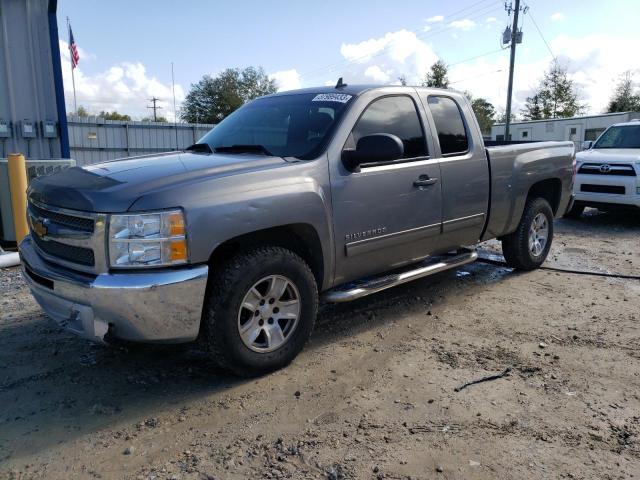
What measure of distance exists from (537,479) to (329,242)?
6.21ft

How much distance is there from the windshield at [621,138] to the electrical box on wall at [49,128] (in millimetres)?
10245

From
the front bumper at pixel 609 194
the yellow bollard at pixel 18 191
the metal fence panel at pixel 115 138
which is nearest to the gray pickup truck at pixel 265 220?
the yellow bollard at pixel 18 191

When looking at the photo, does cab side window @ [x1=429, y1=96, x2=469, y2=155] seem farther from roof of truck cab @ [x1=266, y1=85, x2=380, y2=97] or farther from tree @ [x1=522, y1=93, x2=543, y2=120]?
tree @ [x1=522, y1=93, x2=543, y2=120]

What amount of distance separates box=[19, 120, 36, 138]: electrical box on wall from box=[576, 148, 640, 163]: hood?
962cm

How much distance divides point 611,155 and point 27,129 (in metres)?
10.1

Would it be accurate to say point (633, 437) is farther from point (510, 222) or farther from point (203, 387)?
point (510, 222)

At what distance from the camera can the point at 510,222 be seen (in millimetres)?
5562

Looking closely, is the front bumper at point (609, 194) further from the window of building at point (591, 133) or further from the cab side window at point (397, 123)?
the window of building at point (591, 133)

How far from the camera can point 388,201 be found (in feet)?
13.4

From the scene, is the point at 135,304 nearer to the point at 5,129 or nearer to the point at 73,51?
the point at 5,129

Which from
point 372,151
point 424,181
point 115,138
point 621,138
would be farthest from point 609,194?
point 115,138

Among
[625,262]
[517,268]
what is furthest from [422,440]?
[625,262]

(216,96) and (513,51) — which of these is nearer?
(513,51)

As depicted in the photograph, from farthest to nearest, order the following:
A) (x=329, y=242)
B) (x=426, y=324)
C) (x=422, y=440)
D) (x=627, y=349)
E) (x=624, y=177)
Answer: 1. (x=624, y=177)
2. (x=426, y=324)
3. (x=627, y=349)
4. (x=329, y=242)
5. (x=422, y=440)
